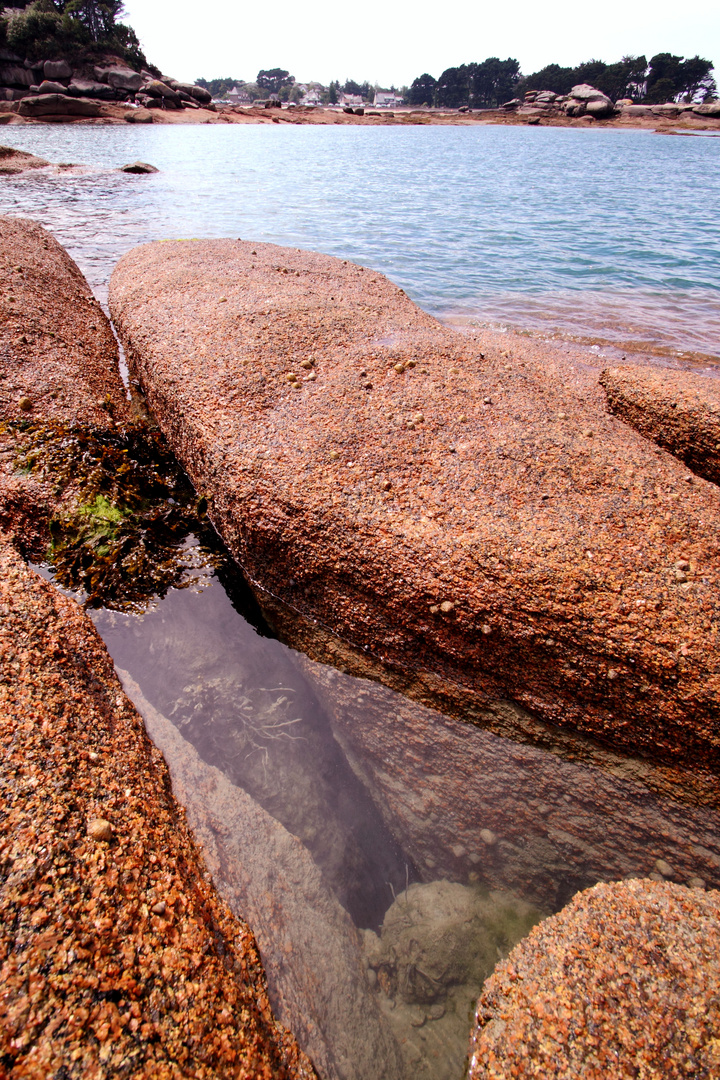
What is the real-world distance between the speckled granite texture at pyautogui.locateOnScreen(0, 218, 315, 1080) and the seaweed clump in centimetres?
42

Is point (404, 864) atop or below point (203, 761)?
below

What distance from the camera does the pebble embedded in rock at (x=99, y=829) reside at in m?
1.37

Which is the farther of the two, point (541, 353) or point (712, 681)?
point (541, 353)

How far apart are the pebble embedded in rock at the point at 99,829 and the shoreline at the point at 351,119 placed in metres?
52.0

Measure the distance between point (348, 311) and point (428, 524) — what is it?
254 cm

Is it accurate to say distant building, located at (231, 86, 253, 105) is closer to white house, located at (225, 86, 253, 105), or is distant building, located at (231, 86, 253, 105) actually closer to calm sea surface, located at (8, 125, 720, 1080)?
white house, located at (225, 86, 253, 105)

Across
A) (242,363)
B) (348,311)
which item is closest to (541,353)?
(348,311)

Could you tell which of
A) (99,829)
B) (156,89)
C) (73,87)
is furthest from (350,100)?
(99,829)

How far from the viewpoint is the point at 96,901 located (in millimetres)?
1245

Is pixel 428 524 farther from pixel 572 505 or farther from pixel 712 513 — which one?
pixel 712 513

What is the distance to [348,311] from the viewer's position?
4152 mm

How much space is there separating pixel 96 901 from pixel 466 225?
13.4m

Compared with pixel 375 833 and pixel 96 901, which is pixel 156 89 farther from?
pixel 96 901

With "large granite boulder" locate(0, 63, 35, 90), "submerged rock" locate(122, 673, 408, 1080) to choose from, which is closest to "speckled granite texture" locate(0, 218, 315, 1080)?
"submerged rock" locate(122, 673, 408, 1080)
